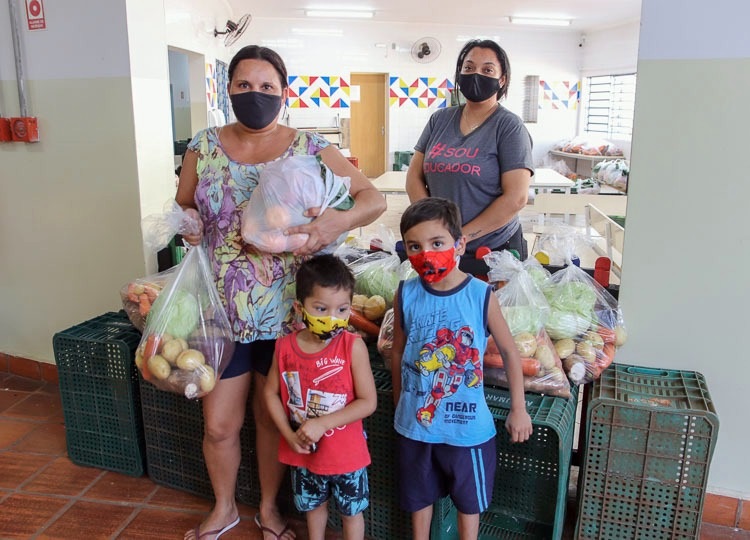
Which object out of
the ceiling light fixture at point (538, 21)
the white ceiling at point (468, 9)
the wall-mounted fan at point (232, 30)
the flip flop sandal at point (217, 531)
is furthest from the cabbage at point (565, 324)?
the ceiling light fixture at point (538, 21)

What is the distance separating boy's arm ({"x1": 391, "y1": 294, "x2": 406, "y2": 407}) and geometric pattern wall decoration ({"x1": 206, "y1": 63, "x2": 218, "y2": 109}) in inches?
233

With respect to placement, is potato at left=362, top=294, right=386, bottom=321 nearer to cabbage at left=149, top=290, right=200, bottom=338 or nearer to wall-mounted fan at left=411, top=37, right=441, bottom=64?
cabbage at left=149, top=290, right=200, bottom=338

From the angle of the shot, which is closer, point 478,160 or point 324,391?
point 324,391

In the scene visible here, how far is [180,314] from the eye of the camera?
1.90 m

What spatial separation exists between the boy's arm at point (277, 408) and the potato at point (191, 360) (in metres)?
0.20

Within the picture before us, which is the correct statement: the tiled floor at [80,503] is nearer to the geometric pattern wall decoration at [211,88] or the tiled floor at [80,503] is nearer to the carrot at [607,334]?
the carrot at [607,334]

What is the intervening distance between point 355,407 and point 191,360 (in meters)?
0.49

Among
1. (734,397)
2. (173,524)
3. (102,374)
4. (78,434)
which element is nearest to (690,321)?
(734,397)

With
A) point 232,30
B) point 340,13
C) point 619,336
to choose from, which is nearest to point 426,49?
point 340,13

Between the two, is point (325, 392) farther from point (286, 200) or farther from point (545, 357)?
point (545, 357)

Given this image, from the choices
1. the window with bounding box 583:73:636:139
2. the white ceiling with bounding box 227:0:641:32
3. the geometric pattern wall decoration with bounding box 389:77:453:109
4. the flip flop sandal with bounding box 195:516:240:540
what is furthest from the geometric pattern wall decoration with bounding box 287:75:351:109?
the flip flop sandal with bounding box 195:516:240:540

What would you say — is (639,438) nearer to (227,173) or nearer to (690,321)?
(690,321)

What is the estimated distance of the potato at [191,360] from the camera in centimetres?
183

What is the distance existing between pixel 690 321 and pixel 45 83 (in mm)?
2781
